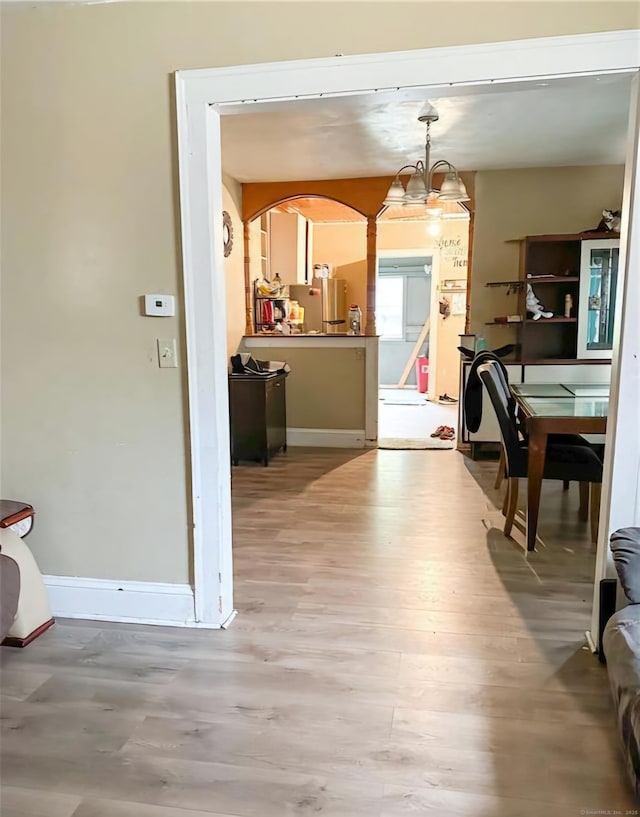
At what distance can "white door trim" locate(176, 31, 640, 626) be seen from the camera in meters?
1.86

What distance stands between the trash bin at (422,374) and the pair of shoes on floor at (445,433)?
297cm

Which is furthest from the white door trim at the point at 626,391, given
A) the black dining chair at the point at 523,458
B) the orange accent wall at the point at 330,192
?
the orange accent wall at the point at 330,192

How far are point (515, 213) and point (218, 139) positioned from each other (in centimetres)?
361

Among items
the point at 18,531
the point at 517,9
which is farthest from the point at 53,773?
the point at 517,9

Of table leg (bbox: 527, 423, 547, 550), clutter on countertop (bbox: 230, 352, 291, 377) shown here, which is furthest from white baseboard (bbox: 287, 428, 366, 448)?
table leg (bbox: 527, 423, 547, 550)

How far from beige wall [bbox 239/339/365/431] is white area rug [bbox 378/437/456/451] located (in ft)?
1.05

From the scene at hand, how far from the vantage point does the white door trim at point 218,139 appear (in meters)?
1.86

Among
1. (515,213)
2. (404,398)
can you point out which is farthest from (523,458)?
(404,398)

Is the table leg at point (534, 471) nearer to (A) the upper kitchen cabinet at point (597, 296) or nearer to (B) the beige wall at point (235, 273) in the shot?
(A) the upper kitchen cabinet at point (597, 296)

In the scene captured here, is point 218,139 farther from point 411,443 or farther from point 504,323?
point 411,443

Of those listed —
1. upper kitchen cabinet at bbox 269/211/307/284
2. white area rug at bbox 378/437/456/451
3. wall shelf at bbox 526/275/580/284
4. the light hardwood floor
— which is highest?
upper kitchen cabinet at bbox 269/211/307/284

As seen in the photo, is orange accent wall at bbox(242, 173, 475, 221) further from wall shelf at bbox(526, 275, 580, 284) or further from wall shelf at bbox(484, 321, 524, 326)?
wall shelf at bbox(484, 321, 524, 326)

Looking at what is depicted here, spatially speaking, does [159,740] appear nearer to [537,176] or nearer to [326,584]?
[326,584]

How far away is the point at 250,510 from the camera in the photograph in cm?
380
